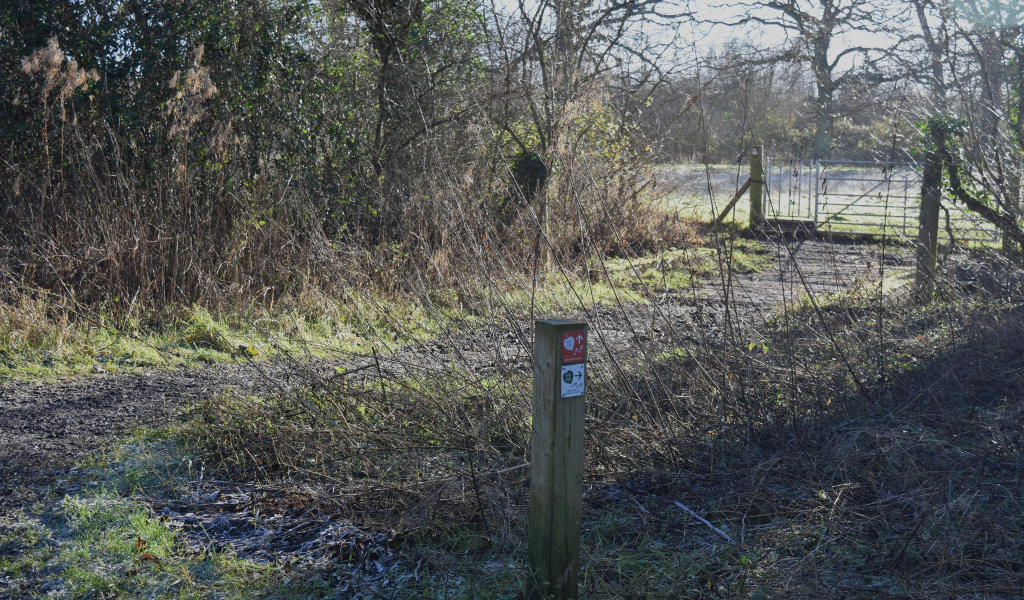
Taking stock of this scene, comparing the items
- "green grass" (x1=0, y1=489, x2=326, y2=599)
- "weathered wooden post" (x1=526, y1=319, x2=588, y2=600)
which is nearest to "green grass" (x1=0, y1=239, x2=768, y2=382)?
"green grass" (x1=0, y1=489, x2=326, y2=599)

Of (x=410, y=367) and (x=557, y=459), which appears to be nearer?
(x=557, y=459)

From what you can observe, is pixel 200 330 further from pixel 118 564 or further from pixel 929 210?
pixel 929 210

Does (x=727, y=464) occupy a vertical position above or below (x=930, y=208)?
below

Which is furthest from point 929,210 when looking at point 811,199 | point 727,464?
point 811,199

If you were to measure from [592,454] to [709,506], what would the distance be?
2.24 ft

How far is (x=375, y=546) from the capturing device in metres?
3.43

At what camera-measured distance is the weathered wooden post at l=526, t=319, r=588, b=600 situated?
2582mm

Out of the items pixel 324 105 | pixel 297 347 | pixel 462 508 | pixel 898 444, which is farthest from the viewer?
pixel 324 105

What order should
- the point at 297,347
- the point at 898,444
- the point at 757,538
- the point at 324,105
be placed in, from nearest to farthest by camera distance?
the point at 757,538
the point at 898,444
the point at 297,347
the point at 324,105

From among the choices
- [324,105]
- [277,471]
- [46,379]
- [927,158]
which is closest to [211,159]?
[324,105]

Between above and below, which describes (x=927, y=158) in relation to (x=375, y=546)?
above

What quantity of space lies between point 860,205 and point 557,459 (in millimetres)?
5529

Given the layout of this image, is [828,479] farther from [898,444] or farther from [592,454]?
[592,454]

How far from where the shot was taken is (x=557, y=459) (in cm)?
266
